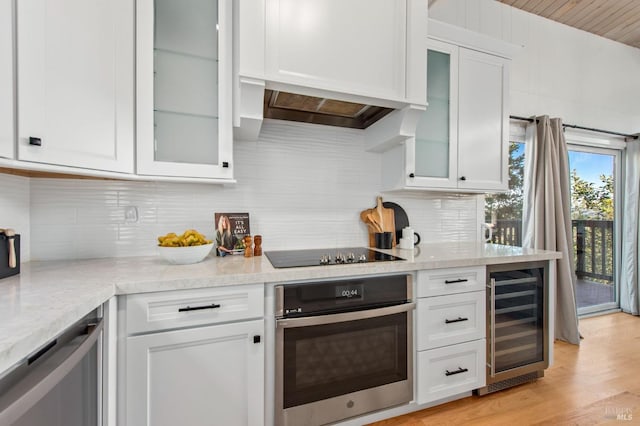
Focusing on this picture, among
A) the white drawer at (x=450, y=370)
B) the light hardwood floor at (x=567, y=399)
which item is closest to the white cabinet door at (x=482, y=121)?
the white drawer at (x=450, y=370)

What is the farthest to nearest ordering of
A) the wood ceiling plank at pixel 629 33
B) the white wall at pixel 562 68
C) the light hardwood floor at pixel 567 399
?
the wood ceiling plank at pixel 629 33 < the white wall at pixel 562 68 < the light hardwood floor at pixel 567 399

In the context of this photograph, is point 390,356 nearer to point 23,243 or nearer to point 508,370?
point 508,370

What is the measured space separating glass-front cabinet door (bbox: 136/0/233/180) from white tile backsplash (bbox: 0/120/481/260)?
0.33 m

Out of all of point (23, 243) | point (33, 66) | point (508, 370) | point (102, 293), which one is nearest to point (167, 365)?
point (102, 293)

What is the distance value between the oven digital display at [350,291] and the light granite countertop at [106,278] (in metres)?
0.07

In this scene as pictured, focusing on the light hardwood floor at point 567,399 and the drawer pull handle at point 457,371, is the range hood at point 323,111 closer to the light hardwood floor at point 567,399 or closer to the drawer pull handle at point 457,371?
the drawer pull handle at point 457,371

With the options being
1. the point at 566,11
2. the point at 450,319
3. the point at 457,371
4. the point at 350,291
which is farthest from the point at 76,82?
the point at 566,11

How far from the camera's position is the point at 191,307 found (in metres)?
1.17

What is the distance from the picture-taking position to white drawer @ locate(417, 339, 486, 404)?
1.59m

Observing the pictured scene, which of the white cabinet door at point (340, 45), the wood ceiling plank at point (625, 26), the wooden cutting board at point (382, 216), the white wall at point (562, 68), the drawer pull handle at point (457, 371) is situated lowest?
the drawer pull handle at point (457, 371)

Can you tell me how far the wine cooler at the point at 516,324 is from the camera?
5.84ft

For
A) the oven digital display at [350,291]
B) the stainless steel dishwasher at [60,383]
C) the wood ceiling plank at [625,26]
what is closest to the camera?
the stainless steel dishwasher at [60,383]

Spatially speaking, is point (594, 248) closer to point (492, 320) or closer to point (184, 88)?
point (492, 320)

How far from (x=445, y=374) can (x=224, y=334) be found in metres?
1.24
